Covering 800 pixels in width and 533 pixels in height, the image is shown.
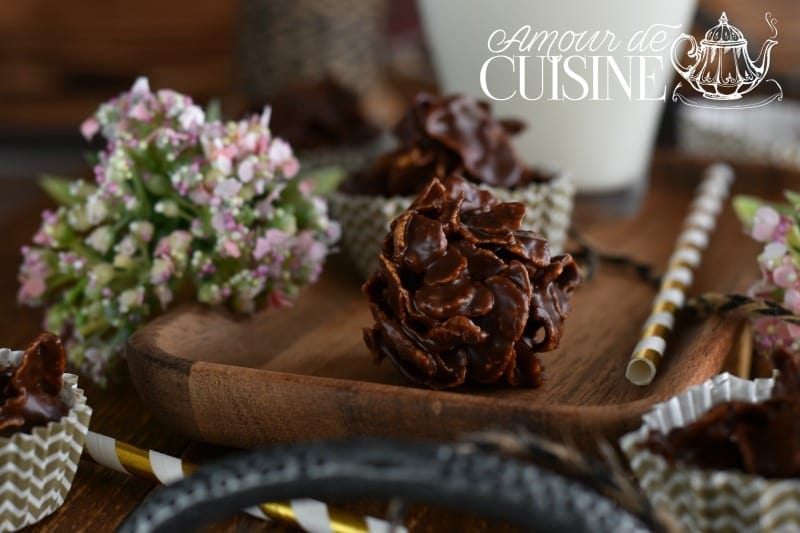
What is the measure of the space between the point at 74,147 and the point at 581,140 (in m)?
1.39

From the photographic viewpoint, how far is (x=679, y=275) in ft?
3.00

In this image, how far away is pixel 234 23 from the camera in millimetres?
1965

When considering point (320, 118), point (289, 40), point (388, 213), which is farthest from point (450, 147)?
point (289, 40)

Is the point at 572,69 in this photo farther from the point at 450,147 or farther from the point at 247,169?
the point at 247,169

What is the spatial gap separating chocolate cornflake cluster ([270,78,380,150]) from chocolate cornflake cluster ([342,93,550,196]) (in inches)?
14.2

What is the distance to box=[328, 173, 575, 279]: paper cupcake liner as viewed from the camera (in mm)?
921

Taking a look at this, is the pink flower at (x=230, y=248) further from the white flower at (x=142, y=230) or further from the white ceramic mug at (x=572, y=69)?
the white ceramic mug at (x=572, y=69)

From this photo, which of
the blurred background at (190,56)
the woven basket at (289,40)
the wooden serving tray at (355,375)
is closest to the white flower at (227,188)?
the wooden serving tray at (355,375)

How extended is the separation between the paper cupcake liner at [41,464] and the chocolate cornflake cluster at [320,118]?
2.36 feet

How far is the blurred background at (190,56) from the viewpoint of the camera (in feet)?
6.03

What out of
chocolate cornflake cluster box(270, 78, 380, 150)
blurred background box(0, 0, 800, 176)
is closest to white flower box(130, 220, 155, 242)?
chocolate cornflake cluster box(270, 78, 380, 150)

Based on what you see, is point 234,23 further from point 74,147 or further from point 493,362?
point 493,362

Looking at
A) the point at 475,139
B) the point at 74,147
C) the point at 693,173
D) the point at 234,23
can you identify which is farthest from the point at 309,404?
the point at 74,147

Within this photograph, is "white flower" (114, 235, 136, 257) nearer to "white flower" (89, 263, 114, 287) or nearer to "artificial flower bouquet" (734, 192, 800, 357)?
"white flower" (89, 263, 114, 287)
